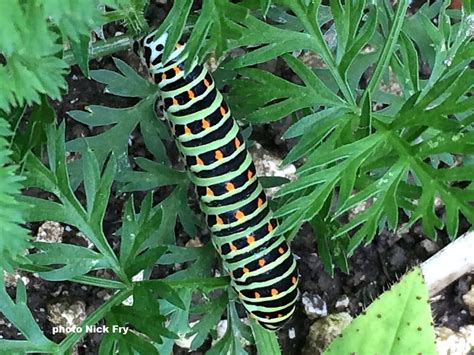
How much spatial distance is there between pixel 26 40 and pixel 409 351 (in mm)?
1107

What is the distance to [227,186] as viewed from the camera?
180 cm

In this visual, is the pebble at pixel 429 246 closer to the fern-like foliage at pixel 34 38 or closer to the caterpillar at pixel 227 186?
the caterpillar at pixel 227 186

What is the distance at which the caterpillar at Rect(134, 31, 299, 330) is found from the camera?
172 cm

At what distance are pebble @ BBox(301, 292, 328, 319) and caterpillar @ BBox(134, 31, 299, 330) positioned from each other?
358 millimetres

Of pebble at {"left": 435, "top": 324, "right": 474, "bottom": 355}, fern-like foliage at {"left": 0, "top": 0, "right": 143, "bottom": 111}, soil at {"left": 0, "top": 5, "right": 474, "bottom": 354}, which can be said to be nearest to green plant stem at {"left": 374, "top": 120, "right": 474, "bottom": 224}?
fern-like foliage at {"left": 0, "top": 0, "right": 143, "bottom": 111}

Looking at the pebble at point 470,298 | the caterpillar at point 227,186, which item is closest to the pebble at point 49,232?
the caterpillar at point 227,186

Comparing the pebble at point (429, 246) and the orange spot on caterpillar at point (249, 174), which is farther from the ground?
the orange spot on caterpillar at point (249, 174)

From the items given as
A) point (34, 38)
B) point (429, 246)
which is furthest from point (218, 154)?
point (429, 246)

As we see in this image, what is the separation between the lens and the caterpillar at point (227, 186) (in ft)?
5.65

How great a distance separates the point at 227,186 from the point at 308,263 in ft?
1.98

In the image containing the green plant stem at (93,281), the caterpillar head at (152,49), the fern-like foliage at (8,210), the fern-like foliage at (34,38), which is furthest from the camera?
the caterpillar head at (152,49)

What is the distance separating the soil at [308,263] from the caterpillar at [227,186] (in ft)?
1.24

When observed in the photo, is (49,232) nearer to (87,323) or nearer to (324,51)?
(87,323)

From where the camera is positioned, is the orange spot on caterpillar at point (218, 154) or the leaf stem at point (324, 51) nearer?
the leaf stem at point (324, 51)
